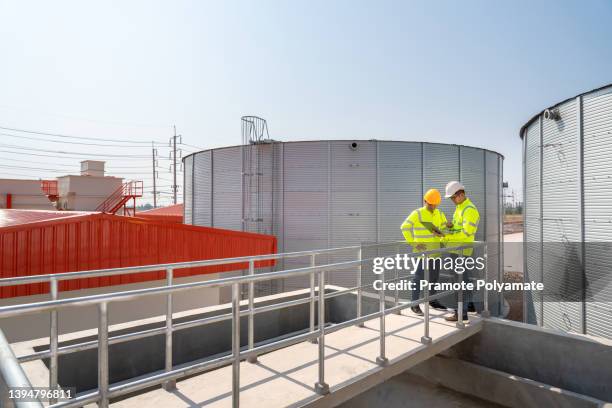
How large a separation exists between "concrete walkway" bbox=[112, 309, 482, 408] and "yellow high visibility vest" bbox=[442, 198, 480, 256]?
1.18m

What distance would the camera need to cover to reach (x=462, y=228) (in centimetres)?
→ 543

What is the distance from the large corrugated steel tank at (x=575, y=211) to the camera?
6352 millimetres

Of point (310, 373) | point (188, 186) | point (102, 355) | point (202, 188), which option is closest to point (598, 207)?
point (310, 373)

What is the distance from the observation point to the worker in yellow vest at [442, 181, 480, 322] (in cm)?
532

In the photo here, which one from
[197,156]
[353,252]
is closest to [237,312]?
[353,252]

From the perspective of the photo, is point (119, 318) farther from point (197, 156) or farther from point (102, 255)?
point (197, 156)

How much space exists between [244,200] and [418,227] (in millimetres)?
9431

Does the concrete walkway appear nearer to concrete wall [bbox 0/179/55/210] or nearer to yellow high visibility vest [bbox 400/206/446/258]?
yellow high visibility vest [bbox 400/206/446/258]

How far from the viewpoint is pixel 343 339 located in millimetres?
4699

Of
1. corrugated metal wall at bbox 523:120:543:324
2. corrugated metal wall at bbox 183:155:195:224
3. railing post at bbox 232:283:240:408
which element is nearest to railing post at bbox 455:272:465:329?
railing post at bbox 232:283:240:408

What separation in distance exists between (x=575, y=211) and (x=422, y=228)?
357cm

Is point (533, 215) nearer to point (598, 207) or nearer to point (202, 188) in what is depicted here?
point (598, 207)

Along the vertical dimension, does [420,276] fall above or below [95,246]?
below

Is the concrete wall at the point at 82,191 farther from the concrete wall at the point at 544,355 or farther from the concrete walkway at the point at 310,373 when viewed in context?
the concrete wall at the point at 544,355
